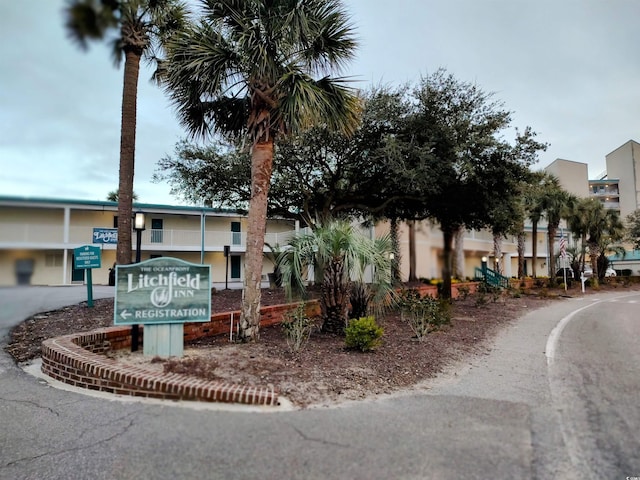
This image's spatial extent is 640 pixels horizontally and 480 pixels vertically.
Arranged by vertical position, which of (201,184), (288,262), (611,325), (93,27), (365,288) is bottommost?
(611,325)

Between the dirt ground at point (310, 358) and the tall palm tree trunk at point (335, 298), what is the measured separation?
0.31 meters

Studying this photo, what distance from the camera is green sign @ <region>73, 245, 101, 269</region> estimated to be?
404 inches

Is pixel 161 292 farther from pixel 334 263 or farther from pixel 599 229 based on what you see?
pixel 599 229

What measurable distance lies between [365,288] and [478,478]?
18.5 feet

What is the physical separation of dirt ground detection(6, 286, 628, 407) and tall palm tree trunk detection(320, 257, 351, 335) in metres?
0.31

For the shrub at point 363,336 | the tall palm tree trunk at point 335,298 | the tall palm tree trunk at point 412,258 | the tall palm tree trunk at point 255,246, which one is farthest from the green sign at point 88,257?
the tall palm tree trunk at point 412,258

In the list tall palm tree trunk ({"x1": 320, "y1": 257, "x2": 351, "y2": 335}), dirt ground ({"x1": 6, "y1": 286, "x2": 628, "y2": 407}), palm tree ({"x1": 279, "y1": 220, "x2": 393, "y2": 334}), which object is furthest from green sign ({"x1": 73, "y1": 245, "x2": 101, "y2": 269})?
tall palm tree trunk ({"x1": 320, "y1": 257, "x2": 351, "y2": 335})

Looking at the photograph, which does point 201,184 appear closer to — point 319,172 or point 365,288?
point 319,172

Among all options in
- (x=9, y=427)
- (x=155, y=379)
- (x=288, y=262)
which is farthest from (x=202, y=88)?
(x=9, y=427)

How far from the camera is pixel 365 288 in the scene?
848 cm

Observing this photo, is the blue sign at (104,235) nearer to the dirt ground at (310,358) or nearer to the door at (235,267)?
the dirt ground at (310,358)

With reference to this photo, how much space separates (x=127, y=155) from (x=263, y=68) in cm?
532

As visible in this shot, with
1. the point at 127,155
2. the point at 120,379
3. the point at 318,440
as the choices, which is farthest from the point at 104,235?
the point at 318,440

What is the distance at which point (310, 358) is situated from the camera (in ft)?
20.1
